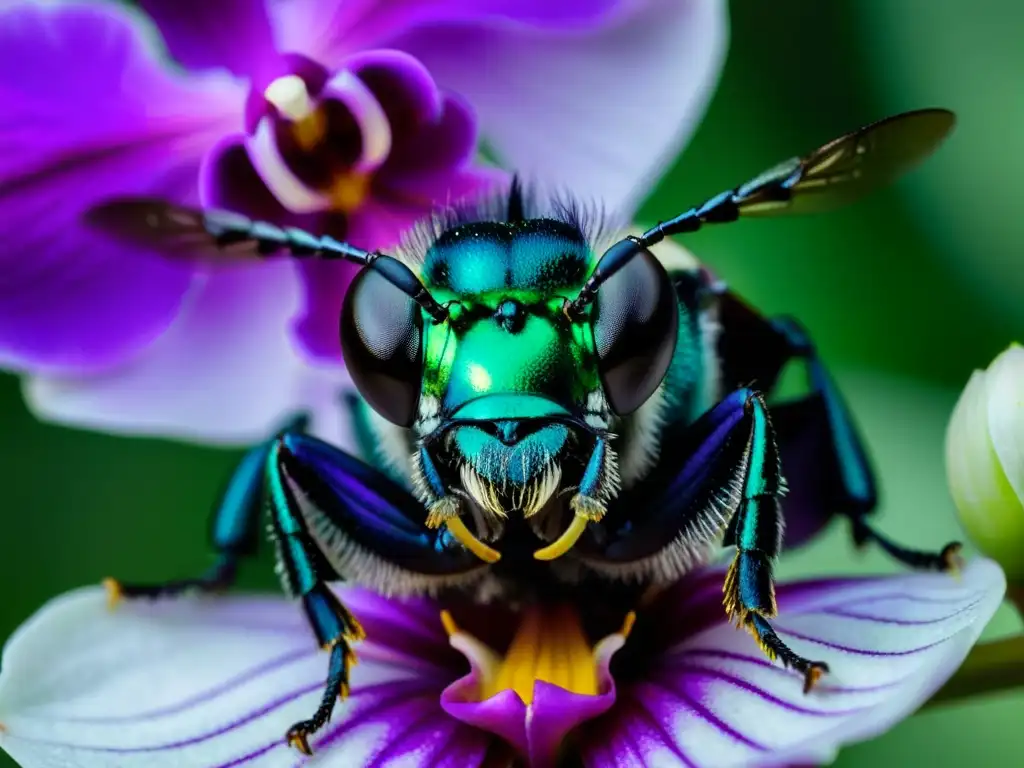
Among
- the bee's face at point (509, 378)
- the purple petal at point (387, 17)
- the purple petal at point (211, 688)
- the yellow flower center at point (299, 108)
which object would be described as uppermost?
the purple petal at point (387, 17)

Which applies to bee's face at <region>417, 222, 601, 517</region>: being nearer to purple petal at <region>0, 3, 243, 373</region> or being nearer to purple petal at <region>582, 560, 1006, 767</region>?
purple petal at <region>582, 560, 1006, 767</region>

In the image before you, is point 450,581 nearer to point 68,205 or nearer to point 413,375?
point 413,375

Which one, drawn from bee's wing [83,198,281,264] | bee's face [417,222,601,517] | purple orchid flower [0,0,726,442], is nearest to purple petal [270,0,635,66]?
purple orchid flower [0,0,726,442]

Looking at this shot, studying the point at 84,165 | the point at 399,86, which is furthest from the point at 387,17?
the point at 84,165

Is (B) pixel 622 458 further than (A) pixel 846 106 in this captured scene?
No

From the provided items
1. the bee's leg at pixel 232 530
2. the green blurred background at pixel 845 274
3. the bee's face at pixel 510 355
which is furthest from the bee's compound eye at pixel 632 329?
the green blurred background at pixel 845 274

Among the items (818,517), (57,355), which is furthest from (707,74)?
(57,355)

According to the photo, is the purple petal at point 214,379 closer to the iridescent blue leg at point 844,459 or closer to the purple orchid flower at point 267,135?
the purple orchid flower at point 267,135
